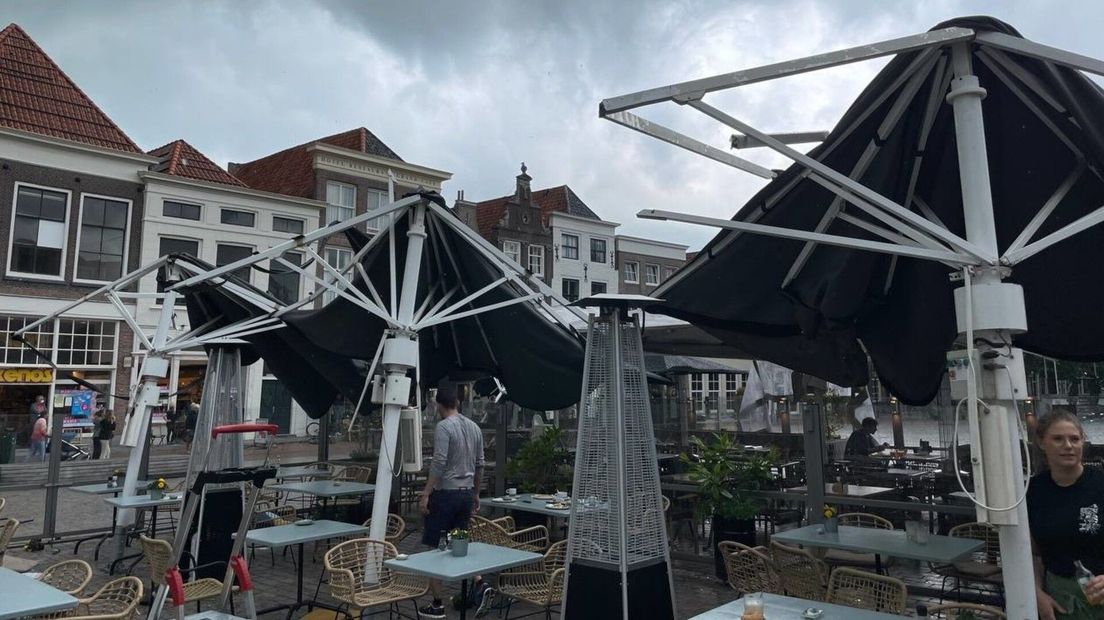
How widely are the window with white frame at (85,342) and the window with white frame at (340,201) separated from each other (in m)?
8.12

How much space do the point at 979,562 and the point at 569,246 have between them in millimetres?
27593

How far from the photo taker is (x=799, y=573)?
4.84 m

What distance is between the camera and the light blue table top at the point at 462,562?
15.9 feet

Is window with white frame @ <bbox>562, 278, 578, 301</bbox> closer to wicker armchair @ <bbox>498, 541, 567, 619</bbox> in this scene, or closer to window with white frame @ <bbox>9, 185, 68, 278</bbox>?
window with white frame @ <bbox>9, 185, 68, 278</bbox>

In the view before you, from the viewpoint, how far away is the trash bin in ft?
51.6

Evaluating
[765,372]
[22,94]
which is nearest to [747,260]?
[765,372]

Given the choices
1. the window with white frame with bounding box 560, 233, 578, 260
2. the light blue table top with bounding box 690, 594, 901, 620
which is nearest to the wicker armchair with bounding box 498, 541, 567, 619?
the light blue table top with bounding box 690, 594, 901, 620

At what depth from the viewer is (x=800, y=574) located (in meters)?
4.83

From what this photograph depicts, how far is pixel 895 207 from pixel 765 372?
312 inches

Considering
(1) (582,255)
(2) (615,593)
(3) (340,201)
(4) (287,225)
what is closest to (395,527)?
(2) (615,593)

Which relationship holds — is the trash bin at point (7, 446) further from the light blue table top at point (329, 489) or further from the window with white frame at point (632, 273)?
the window with white frame at point (632, 273)

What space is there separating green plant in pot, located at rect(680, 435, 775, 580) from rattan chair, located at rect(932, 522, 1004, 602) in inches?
66.3

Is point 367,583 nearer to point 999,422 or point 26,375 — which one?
point 999,422

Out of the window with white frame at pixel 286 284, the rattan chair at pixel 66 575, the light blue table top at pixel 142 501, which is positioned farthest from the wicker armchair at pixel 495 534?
the window with white frame at pixel 286 284
